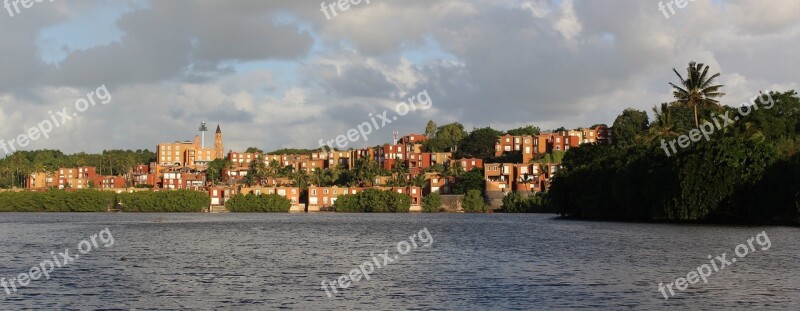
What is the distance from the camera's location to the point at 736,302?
39531 mm

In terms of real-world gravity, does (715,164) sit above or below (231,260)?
above

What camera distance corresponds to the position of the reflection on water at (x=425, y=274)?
40375 millimetres

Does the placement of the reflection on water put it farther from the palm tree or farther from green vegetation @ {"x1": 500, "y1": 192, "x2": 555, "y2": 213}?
green vegetation @ {"x1": 500, "y1": 192, "x2": 555, "y2": 213}

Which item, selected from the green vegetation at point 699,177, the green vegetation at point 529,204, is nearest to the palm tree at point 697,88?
the green vegetation at point 699,177

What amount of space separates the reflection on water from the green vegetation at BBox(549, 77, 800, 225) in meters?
6.92

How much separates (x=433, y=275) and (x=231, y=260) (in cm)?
1673

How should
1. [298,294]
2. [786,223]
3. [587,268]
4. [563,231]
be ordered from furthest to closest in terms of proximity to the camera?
[563,231], [786,223], [587,268], [298,294]

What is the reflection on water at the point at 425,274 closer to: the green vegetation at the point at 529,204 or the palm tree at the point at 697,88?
the palm tree at the point at 697,88

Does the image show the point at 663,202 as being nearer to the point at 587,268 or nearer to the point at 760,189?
the point at 760,189

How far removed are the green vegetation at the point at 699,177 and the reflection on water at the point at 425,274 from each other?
6917 millimetres

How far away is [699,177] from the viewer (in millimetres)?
93625

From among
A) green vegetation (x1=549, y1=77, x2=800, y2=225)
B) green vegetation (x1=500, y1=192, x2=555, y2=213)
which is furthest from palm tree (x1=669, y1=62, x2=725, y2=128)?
green vegetation (x1=500, y1=192, x2=555, y2=213)

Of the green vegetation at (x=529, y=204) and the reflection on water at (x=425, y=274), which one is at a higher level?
the green vegetation at (x=529, y=204)

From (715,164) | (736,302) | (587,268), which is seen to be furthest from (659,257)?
(715,164)
